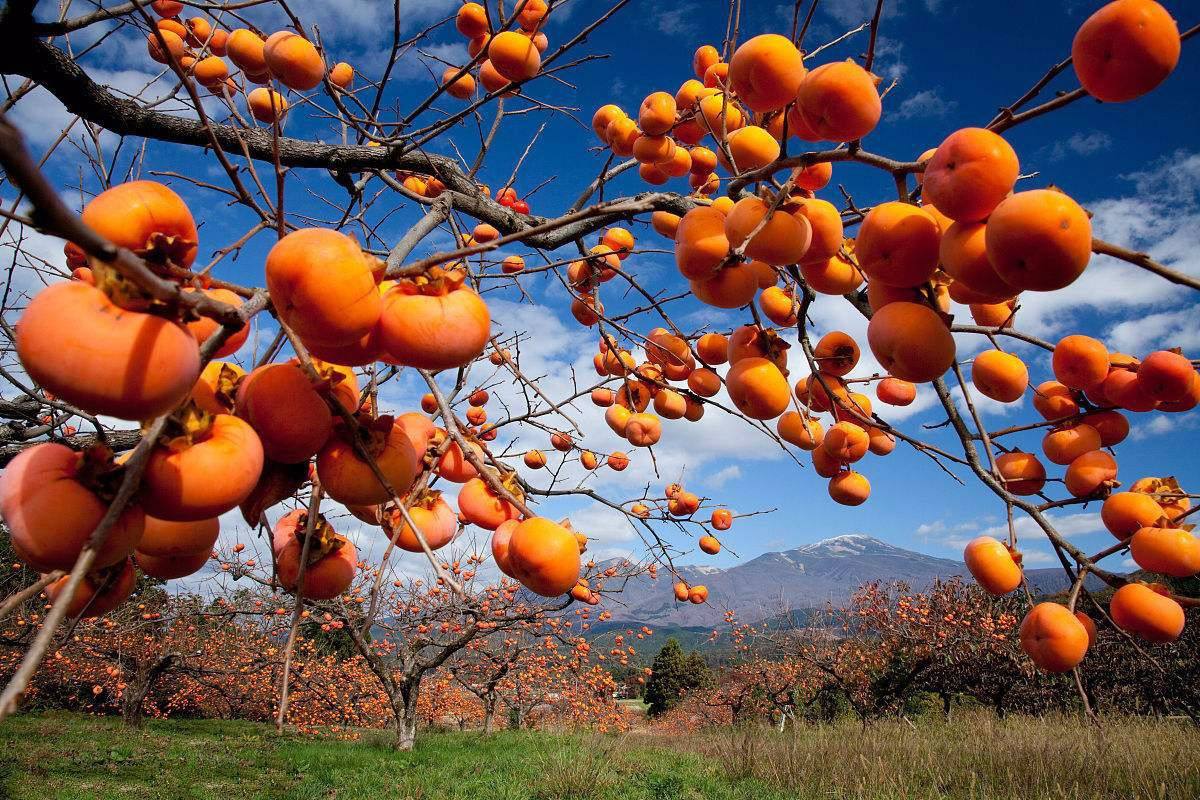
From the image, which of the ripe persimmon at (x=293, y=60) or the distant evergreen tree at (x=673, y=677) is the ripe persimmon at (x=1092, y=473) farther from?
the distant evergreen tree at (x=673, y=677)

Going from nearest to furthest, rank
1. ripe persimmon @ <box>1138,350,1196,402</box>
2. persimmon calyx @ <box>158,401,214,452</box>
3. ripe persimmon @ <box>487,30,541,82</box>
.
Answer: persimmon calyx @ <box>158,401,214,452</box> → ripe persimmon @ <box>1138,350,1196,402</box> → ripe persimmon @ <box>487,30,541,82</box>

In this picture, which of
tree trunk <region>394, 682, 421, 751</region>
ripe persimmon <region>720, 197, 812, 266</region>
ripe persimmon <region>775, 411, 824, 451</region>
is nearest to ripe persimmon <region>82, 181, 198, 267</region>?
ripe persimmon <region>720, 197, 812, 266</region>

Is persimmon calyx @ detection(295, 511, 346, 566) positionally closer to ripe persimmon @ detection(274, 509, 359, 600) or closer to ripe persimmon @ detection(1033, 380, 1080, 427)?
ripe persimmon @ detection(274, 509, 359, 600)

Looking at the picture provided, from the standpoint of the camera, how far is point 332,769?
1114 cm

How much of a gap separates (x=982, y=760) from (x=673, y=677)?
22.2 meters

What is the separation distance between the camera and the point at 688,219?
1270 millimetres

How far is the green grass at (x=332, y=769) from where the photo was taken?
9102 millimetres

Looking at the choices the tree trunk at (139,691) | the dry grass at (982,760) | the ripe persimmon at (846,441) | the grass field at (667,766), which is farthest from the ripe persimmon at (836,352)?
the tree trunk at (139,691)

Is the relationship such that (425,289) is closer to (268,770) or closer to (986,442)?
(986,442)

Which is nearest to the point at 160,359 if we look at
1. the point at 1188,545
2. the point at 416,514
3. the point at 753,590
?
the point at 416,514

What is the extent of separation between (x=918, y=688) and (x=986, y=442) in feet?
58.6

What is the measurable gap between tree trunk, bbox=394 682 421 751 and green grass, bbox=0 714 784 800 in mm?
354

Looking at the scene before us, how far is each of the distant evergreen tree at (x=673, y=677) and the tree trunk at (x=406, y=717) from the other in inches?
668

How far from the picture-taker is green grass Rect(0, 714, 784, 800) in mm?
9102
